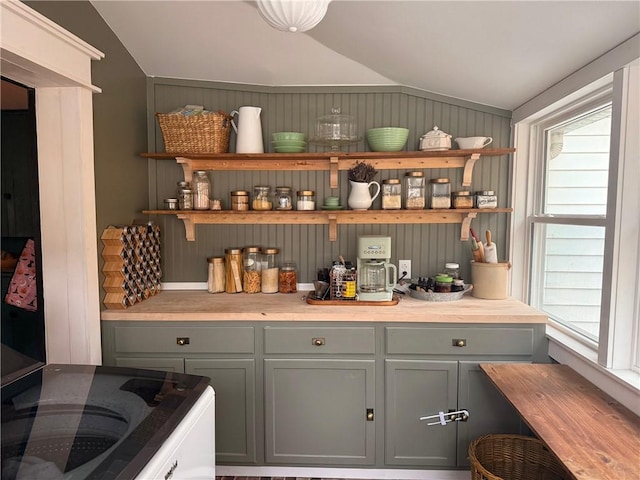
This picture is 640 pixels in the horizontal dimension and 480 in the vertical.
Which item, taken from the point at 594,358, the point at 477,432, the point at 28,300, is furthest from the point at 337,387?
the point at 28,300

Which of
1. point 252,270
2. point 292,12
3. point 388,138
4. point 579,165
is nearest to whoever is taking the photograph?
point 292,12

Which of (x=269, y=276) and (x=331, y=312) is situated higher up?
(x=269, y=276)

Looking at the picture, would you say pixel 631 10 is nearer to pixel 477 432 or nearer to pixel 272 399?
pixel 477 432

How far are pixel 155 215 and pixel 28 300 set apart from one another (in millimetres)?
901

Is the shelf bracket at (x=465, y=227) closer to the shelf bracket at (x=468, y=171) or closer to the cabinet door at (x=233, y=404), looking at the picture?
the shelf bracket at (x=468, y=171)

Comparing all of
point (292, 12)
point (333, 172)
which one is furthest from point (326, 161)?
point (292, 12)

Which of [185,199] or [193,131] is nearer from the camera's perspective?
[193,131]

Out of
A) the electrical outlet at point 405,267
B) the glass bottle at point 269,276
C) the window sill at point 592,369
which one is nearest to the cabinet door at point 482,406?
the window sill at point 592,369

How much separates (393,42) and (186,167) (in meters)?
1.32

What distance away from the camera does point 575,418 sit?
1.41m

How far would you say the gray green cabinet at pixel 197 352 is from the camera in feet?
6.75

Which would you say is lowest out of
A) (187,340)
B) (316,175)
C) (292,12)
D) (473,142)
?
(187,340)

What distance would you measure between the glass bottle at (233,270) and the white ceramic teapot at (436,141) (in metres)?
1.24

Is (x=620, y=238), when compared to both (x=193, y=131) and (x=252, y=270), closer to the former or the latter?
(x=252, y=270)
